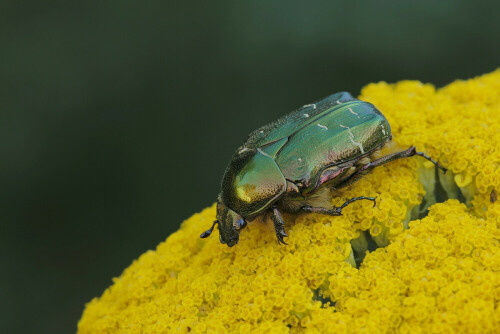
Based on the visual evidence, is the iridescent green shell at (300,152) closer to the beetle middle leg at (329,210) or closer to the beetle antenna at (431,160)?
the beetle middle leg at (329,210)

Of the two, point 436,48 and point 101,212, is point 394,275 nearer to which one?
point 436,48

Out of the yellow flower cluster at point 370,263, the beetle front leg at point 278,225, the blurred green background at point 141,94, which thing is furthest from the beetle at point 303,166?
the blurred green background at point 141,94

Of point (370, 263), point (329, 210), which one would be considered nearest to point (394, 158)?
point (329, 210)

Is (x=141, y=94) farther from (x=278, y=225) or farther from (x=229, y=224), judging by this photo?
(x=278, y=225)

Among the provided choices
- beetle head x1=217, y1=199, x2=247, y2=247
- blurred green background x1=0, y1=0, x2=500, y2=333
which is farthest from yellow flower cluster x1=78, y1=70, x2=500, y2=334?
blurred green background x1=0, y1=0, x2=500, y2=333

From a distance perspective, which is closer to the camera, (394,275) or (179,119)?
(394,275)

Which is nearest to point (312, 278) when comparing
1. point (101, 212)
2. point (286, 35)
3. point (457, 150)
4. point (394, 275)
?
point (394, 275)

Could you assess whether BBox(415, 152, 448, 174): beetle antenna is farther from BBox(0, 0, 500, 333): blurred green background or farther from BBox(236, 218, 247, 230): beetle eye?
BBox(0, 0, 500, 333): blurred green background
